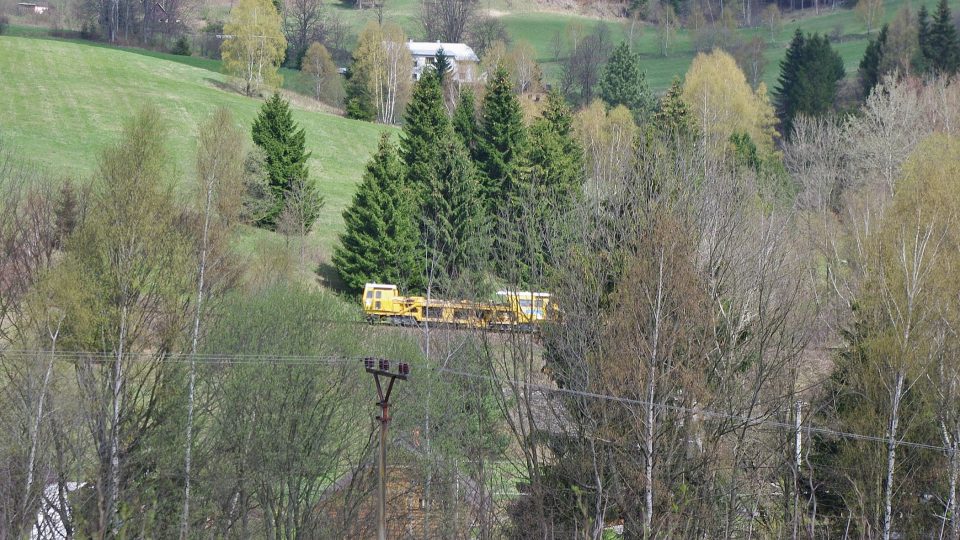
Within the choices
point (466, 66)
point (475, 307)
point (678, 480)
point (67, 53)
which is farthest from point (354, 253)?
point (466, 66)

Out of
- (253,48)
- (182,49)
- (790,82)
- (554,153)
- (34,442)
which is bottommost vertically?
(34,442)

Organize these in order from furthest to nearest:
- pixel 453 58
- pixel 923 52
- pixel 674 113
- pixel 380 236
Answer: pixel 453 58
pixel 923 52
pixel 674 113
pixel 380 236

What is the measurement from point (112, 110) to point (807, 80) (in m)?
51.0

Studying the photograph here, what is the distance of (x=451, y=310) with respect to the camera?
3675 centimetres

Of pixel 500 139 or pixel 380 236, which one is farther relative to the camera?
pixel 500 139

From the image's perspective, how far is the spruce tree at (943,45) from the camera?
271 feet

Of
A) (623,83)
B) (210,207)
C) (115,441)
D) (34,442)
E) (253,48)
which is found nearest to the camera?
(34,442)

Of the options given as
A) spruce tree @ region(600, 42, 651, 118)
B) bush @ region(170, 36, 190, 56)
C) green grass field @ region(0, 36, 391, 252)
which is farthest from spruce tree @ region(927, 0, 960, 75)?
bush @ region(170, 36, 190, 56)

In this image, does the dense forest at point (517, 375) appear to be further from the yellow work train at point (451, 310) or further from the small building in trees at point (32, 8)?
the small building in trees at point (32, 8)

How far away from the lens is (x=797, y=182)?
65250mm

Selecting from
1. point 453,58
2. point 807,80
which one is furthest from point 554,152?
point 453,58

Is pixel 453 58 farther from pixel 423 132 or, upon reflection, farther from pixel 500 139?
pixel 423 132

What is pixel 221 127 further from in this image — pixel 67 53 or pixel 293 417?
pixel 67 53

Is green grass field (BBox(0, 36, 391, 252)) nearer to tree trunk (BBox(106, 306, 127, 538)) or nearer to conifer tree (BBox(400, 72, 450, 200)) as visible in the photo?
conifer tree (BBox(400, 72, 450, 200))
